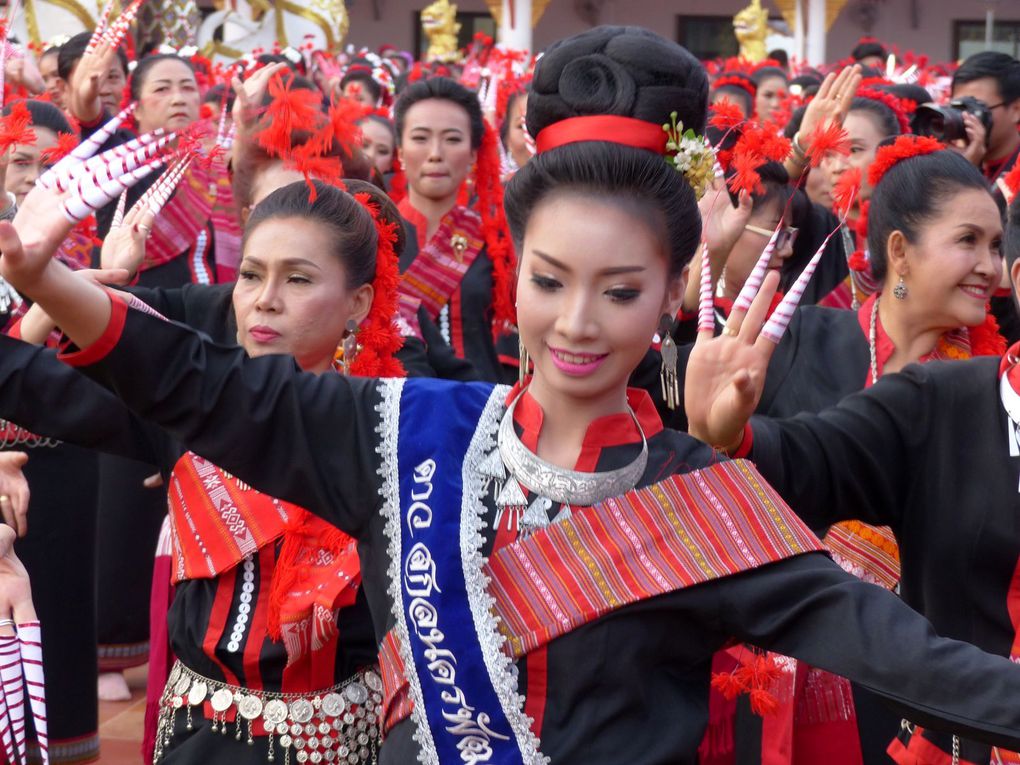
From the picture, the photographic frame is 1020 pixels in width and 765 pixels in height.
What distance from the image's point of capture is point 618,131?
78.7 inches

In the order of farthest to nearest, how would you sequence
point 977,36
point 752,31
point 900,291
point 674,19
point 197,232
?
point 674,19
point 977,36
point 752,31
point 197,232
point 900,291

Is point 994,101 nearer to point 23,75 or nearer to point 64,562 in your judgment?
point 23,75

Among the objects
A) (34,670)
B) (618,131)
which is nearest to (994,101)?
(618,131)

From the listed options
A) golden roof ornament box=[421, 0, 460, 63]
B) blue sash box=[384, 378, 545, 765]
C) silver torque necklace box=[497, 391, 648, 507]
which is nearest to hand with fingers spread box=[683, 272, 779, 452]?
silver torque necklace box=[497, 391, 648, 507]

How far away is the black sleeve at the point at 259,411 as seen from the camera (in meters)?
1.80

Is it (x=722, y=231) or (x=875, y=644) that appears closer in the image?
(x=875, y=644)

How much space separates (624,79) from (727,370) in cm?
51

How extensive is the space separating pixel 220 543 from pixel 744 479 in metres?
1.01

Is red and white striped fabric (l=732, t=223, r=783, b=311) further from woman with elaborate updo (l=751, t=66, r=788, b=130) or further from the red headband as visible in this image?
woman with elaborate updo (l=751, t=66, r=788, b=130)

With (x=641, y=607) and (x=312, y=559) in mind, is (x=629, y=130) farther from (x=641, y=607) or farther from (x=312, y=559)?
(x=312, y=559)

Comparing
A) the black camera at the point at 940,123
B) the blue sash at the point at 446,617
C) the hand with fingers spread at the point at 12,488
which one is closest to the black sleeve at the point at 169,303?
the hand with fingers spread at the point at 12,488

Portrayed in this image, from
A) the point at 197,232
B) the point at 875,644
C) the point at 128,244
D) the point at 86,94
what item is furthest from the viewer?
the point at 86,94

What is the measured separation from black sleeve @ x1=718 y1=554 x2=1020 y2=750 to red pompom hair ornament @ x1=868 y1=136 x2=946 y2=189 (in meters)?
1.87

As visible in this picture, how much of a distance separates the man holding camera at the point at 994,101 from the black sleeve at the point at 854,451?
373 cm
